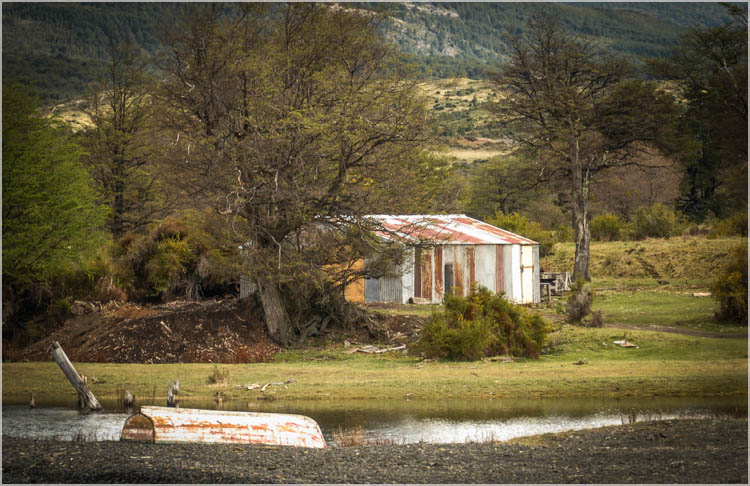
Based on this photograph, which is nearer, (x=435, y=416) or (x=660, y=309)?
(x=435, y=416)

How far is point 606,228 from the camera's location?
57062 millimetres

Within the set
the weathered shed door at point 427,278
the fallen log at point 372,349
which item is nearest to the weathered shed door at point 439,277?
the weathered shed door at point 427,278

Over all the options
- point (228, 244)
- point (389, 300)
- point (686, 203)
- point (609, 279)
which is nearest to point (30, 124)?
point (228, 244)

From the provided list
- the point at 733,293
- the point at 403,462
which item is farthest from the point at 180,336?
the point at 733,293

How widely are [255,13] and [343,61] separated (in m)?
3.45

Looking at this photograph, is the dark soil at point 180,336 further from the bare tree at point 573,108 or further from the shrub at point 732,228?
the shrub at point 732,228

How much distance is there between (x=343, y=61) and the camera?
28.3m

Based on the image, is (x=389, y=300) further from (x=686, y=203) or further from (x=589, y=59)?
(x=686, y=203)

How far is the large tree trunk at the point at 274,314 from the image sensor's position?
26750 millimetres

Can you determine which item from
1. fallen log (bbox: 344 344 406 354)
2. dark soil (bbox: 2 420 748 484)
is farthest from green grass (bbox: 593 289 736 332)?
dark soil (bbox: 2 420 748 484)

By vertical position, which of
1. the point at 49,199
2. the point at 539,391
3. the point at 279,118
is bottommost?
the point at 539,391

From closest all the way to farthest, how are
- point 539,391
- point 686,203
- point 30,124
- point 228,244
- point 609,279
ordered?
1. point 539,391
2. point 228,244
3. point 30,124
4. point 609,279
5. point 686,203

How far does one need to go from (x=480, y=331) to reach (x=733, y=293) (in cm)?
950

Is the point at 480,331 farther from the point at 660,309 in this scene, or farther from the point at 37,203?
the point at 37,203
